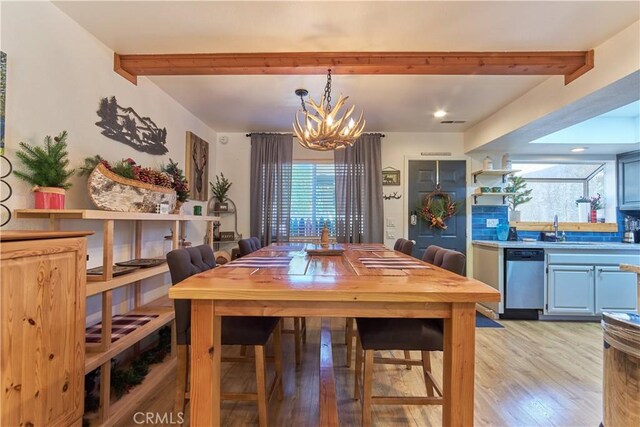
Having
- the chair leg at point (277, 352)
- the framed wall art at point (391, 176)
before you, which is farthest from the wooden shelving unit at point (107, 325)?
the framed wall art at point (391, 176)

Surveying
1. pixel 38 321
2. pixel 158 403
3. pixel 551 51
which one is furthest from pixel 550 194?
pixel 38 321

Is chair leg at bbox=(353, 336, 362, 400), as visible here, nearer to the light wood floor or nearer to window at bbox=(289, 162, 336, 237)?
the light wood floor

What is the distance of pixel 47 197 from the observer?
155 centimetres

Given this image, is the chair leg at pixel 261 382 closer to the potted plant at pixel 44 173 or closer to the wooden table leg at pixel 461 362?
the wooden table leg at pixel 461 362

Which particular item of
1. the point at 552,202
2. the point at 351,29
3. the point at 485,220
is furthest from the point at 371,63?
the point at 552,202

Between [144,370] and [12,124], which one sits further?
[144,370]

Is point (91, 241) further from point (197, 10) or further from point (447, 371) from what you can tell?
point (447, 371)

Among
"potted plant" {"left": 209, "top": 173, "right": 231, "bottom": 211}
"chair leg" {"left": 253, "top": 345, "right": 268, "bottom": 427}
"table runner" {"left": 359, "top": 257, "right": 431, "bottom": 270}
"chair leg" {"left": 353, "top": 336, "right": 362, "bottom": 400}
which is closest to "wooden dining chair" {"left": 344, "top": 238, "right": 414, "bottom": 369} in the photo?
"chair leg" {"left": 353, "top": 336, "right": 362, "bottom": 400}

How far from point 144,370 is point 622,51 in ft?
13.0

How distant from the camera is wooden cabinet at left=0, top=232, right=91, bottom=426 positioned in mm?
1071

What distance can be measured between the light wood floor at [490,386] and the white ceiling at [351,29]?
246cm

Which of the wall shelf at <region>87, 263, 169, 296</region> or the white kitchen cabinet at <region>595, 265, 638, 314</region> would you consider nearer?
the wall shelf at <region>87, 263, 169, 296</region>

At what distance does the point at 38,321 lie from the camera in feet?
3.89

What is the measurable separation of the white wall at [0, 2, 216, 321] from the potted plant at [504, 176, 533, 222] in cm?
460
